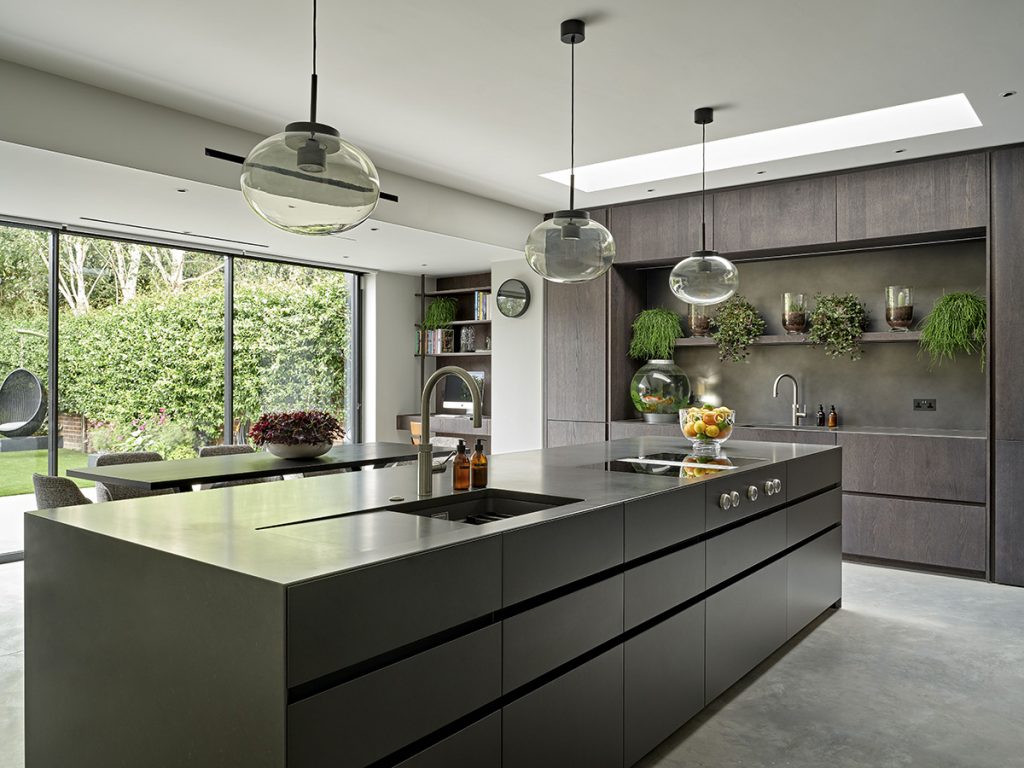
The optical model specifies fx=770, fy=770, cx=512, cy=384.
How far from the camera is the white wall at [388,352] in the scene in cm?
802

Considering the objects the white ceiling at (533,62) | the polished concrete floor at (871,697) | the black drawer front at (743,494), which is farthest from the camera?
the white ceiling at (533,62)

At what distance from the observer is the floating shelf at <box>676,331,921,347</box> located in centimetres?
534

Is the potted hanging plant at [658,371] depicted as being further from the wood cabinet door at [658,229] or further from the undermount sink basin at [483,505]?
the undermount sink basin at [483,505]

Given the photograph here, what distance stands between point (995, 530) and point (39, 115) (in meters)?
5.81

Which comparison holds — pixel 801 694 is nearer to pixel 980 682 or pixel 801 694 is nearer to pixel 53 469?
pixel 980 682

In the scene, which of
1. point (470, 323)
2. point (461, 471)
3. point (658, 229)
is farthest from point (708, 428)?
point (470, 323)

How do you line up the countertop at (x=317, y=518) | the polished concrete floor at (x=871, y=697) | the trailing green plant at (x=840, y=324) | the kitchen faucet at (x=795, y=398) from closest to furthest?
1. the countertop at (x=317, y=518)
2. the polished concrete floor at (x=871, y=697)
3. the trailing green plant at (x=840, y=324)
4. the kitchen faucet at (x=795, y=398)

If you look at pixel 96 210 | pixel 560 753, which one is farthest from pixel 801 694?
pixel 96 210

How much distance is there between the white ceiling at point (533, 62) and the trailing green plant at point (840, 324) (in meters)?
1.23

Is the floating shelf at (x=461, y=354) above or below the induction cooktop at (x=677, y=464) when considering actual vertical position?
above

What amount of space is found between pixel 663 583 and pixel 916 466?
10.6ft

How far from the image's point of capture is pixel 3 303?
17.3 feet

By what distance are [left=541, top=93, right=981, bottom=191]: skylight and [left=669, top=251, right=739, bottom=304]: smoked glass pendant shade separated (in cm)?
127

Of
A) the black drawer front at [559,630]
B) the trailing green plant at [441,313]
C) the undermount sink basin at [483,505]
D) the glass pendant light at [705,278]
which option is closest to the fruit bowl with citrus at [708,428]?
the glass pendant light at [705,278]
